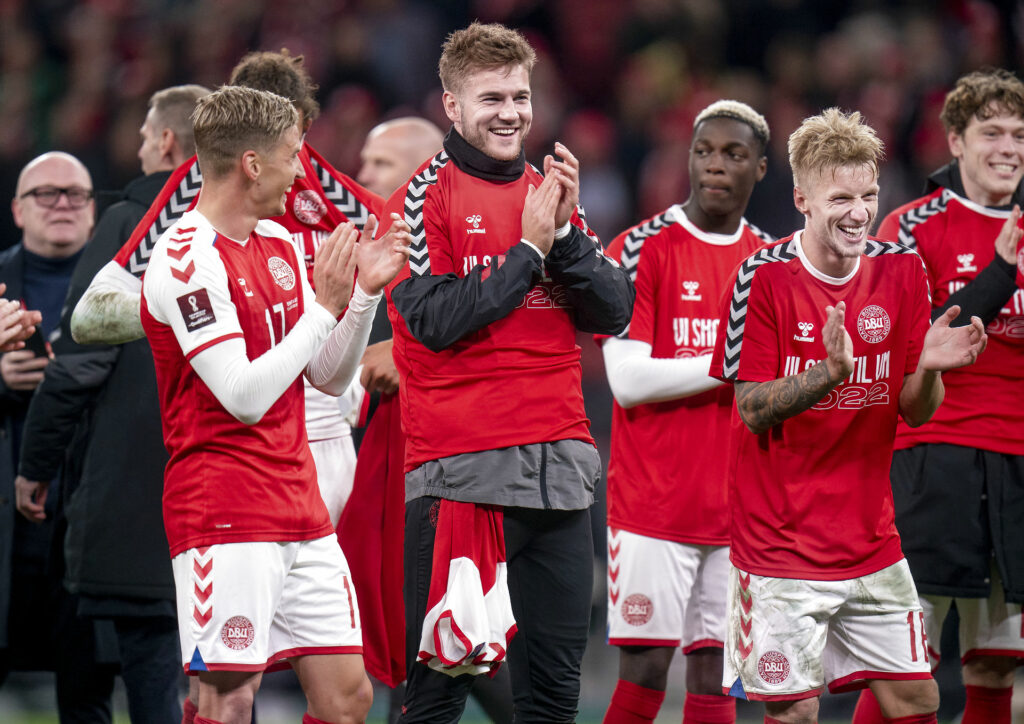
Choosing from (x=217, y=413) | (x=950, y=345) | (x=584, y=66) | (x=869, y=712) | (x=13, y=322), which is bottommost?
(x=869, y=712)

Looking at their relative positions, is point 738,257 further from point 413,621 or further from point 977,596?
point 413,621

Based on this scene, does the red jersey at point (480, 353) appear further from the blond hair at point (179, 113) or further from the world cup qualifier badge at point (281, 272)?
the blond hair at point (179, 113)

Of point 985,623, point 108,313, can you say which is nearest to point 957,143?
point 985,623

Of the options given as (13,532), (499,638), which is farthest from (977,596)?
(13,532)

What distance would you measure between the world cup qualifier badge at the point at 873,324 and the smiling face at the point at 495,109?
1.15 metres

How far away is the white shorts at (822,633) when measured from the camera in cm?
379

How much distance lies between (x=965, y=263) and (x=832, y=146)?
3.84 feet

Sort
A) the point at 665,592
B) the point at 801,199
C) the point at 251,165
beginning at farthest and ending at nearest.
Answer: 1. the point at 665,592
2. the point at 801,199
3. the point at 251,165

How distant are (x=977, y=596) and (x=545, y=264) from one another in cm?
212

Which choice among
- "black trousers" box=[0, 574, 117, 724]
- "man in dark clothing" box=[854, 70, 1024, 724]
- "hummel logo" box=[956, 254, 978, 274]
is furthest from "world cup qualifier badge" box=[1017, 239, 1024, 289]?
"black trousers" box=[0, 574, 117, 724]

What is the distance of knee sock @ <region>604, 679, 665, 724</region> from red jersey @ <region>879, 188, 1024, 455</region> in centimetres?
134

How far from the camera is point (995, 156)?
4781 millimetres

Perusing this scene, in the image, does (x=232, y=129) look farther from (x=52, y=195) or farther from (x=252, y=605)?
(x=52, y=195)

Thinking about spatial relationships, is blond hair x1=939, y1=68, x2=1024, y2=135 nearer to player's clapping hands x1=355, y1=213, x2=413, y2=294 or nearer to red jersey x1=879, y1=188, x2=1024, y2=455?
red jersey x1=879, y1=188, x2=1024, y2=455
